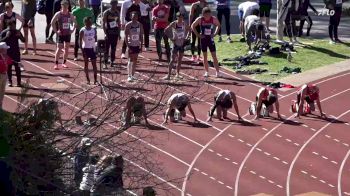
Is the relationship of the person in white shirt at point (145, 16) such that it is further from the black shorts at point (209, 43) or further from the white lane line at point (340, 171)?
the white lane line at point (340, 171)

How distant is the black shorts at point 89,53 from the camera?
20.8 meters

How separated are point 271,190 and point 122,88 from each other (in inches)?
325

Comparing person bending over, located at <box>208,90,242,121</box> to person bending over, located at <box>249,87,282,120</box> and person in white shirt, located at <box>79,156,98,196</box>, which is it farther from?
person in white shirt, located at <box>79,156,98,196</box>

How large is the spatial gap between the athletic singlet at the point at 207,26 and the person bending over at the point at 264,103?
2784 mm

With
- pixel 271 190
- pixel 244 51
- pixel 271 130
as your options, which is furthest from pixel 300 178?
pixel 244 51

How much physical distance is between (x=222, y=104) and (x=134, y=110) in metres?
11.1

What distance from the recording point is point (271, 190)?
15969 mm

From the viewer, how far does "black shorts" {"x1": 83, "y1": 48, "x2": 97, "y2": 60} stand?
68.2ft

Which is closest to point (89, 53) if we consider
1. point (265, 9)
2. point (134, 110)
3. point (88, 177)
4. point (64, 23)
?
point (64, 23)

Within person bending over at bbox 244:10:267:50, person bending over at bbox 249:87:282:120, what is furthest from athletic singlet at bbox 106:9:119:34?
person bending over at bbox 249:87:282:120

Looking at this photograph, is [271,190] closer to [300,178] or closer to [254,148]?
[300,178]

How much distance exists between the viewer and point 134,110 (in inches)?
324

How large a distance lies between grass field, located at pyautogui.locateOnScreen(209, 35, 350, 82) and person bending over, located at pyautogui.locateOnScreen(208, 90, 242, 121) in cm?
328

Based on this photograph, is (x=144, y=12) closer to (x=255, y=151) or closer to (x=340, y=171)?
(x=255, y=151)
